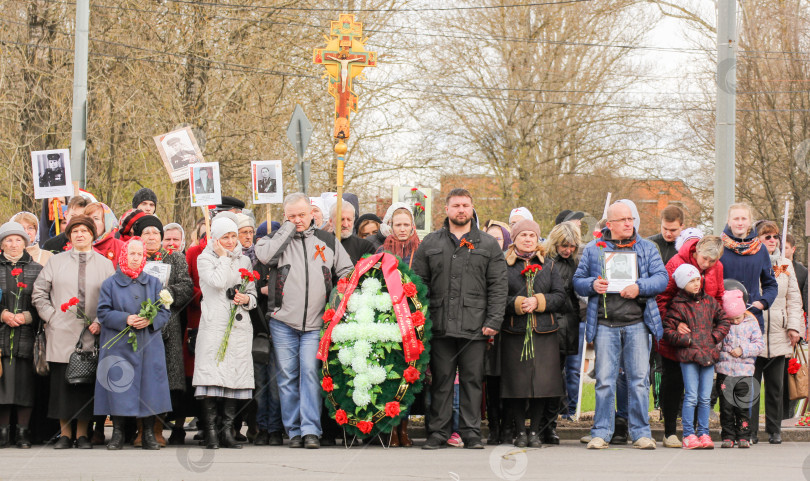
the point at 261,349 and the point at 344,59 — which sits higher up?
the point at 344,59

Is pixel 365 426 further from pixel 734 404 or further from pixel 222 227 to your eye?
pixel 734 404

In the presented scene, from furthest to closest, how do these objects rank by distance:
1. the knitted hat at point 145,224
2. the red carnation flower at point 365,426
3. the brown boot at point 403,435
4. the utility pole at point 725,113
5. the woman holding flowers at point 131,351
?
the utility pole at point 725,113 → the knitted hat at point 145,224 → the brown boot at point 403,435 → the red carnation flower at point 365,426 → the woman holding flowers at point 131,351

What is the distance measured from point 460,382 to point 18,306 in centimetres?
401

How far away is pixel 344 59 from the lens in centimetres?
1311

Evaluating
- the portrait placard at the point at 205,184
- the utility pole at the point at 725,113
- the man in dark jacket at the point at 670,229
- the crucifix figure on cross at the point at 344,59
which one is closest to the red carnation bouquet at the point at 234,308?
the portrait placard at the point at 205,184

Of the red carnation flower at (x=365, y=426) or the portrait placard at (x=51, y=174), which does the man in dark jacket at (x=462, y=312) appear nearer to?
the red carnation flower at (x=365, y=426)

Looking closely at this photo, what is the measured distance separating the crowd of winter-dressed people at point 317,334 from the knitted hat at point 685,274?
1 centimetres

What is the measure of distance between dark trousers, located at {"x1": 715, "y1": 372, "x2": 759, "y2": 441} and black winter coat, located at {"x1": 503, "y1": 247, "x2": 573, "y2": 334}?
1708mm

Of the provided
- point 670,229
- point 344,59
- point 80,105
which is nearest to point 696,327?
point 670,229

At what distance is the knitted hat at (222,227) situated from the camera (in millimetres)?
10320

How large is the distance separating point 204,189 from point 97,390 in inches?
122

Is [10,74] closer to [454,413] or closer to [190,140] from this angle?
[190,140]

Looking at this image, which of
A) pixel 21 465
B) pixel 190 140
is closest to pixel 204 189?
pixel 190 140

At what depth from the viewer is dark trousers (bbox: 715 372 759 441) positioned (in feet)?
34.8
